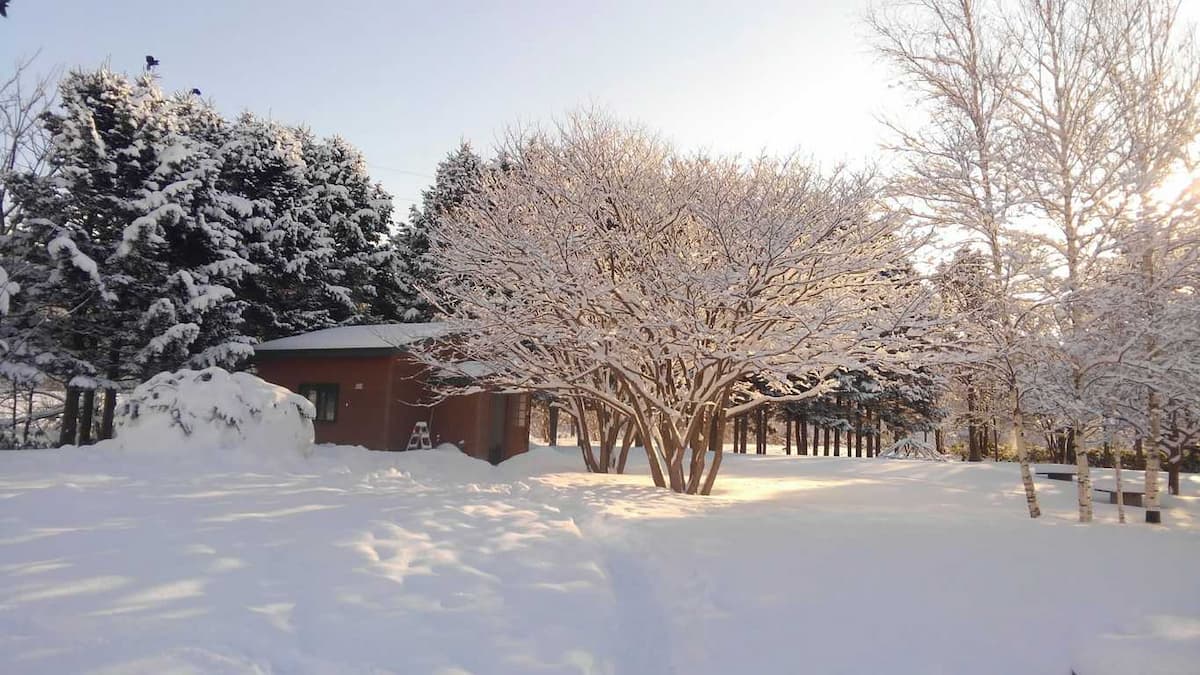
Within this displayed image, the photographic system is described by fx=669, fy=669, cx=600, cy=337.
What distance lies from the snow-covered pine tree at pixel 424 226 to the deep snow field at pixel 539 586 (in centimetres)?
1669

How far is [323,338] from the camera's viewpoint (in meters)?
18.4

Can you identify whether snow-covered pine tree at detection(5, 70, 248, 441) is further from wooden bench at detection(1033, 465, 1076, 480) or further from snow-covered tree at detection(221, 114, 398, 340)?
wooden bench at detection(1033, 465, 1076, 480)

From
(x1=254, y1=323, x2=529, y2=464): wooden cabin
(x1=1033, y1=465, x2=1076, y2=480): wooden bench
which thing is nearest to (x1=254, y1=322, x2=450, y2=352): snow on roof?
(x1=254, y1=323, x2=529, y2=464): wooden cabin

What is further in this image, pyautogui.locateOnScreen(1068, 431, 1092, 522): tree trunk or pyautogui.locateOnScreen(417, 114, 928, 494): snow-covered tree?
pyautogui.locateOnScreen(417, 114, 928, 494): snow-covered tree

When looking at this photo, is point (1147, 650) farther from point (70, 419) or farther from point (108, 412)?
point (108, 412)

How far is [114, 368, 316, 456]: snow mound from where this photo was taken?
10.8 meters

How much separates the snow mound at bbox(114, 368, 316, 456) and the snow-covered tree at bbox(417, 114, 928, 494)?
3.88m

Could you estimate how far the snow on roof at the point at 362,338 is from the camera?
16.3m

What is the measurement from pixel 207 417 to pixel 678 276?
8.02 meters

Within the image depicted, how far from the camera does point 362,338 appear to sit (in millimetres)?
17766

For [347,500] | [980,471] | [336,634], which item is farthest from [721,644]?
[980,471]

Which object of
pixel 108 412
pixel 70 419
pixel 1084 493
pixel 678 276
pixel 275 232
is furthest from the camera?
pixel 275 232

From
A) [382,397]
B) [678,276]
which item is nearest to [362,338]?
[382,397]

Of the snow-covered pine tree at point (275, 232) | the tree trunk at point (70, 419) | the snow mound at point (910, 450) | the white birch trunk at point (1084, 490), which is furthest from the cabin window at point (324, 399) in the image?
the snow mound at point (910, 450)
